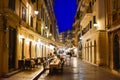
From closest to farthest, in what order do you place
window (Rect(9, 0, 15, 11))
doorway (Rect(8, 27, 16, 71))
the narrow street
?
the narrow street
doorway (Rect(8, 27, 16, 71))
window (Rect(9, 0, 15, 11))

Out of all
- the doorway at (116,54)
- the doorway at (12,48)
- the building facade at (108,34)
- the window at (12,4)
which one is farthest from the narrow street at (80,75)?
the window at (12,4)

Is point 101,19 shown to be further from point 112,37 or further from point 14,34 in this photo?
point 14,34

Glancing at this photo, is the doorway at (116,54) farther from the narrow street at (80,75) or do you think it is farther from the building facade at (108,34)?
the narrow street at (80,75)

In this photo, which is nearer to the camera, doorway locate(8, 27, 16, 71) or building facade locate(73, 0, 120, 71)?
doorway locate(8, 27, 16, 71)

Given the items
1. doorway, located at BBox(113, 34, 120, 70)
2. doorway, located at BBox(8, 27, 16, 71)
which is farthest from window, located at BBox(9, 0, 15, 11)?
doorway, located at BBox(113, 34, 120, 70)

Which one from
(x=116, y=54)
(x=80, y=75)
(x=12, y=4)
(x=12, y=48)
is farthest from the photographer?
(x=116, y=54)

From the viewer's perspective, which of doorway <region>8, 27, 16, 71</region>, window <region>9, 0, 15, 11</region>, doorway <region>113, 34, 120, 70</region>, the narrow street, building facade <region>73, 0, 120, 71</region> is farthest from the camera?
building facade <region>73, 0, 120, 71</region>

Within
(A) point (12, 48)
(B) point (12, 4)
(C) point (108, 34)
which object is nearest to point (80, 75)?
(A) point (12, 48)

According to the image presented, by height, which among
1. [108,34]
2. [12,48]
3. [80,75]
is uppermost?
[108,34]

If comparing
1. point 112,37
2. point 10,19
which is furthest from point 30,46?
point 10,19

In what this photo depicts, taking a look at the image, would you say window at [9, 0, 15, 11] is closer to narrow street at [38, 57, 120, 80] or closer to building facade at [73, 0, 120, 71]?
narrow street at [38, 57, 120, 80]

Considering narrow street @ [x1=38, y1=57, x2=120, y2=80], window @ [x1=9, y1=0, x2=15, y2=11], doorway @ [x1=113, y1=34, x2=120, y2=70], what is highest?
window @ [x1=9, y1=0, x2=15, y2=11]

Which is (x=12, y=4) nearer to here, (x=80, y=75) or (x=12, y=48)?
(x=12, y=48)

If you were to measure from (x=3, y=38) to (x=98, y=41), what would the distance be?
1731 centimetres
